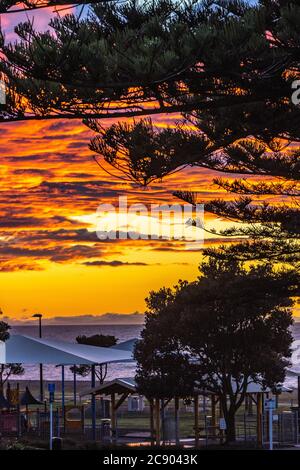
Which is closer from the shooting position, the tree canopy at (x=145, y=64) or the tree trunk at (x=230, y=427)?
the tree canopy at (x=145, y=64)

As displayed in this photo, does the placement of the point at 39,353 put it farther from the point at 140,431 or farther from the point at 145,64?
the point at 145,64

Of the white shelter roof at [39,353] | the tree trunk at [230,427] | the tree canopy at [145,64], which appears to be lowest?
the tree trunk at [230,427]

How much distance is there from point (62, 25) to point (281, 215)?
43.3ft

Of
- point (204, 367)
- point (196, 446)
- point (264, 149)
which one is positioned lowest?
point (196, 446)

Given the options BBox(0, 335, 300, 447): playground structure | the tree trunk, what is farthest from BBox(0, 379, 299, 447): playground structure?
the tree trunk

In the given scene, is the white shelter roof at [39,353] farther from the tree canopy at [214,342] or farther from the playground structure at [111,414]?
the tree canopy at [214,342]

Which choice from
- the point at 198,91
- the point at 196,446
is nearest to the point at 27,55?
the point at 198,91

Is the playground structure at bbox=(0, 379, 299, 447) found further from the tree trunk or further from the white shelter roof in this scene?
the white shelter roof

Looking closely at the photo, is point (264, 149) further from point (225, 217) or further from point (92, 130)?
point (92, 130)

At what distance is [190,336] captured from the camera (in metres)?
27.3

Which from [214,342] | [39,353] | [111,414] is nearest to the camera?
[39,353]

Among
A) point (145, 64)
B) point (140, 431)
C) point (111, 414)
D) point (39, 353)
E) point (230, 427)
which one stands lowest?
point (140, 431)

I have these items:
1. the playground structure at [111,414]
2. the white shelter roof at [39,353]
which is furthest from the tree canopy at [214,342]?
the white shelter roof at [39,353]

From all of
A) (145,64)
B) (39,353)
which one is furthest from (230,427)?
(145,64)
